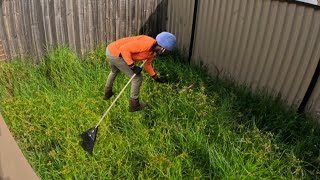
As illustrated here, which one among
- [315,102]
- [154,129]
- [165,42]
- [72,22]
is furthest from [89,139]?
[315,102]

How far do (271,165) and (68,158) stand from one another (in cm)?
211

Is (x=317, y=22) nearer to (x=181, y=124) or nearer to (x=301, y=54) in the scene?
(x=301, y=54)

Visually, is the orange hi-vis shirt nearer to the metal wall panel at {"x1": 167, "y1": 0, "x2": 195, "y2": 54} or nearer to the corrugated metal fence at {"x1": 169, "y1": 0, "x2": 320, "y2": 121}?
the corrugated metal fence at {"x1": 169, "y1": 0, "x2": 320, "y2": 121}

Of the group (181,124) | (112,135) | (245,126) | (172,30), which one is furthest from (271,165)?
(172,30)

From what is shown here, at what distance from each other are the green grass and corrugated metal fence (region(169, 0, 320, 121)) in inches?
10.8

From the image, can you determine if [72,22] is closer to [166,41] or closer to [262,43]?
[166,41]

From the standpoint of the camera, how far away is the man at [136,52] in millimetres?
3693

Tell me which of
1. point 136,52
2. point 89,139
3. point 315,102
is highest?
point 136,52

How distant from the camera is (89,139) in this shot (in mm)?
3279

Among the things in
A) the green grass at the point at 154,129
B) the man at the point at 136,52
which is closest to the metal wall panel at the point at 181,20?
the green grass at the point at 154,129

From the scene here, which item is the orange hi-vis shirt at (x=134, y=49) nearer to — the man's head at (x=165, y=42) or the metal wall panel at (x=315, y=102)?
the man's head at (x=165, y=42)

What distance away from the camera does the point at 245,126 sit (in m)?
3.64

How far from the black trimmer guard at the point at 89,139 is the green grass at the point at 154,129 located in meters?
0.08

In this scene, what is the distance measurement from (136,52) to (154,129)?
1.06 metres
